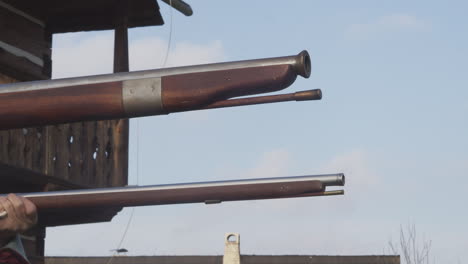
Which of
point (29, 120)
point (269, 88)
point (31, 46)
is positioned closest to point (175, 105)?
point (269, 88)

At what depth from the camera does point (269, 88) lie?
3941 millimetres

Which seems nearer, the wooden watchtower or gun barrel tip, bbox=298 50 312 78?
gun barrel tip, bbox=298 50 312 78

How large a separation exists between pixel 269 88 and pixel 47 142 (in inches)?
363

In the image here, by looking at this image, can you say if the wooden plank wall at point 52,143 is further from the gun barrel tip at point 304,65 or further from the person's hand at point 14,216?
the person's hand at point 14,216

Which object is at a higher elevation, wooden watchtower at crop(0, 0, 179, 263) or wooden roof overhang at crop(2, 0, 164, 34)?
wooden roof overhang at crop(2, 0, 164, 34)

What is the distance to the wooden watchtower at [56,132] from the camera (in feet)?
41.0

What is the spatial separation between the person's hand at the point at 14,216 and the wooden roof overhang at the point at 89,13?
11.0 m

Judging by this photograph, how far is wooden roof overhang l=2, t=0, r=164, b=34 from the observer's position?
1411 centimetres

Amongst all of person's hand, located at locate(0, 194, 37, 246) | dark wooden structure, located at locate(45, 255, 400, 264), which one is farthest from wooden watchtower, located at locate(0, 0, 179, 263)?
dark wooden structure, located at locate(45, 255, 400, 264)

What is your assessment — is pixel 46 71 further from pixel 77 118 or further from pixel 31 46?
pixel 77 118

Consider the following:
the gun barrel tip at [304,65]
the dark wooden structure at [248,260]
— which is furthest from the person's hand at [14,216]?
the dark wooden structure at [248,260]

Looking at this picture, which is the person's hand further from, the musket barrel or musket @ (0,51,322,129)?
the musket barrel

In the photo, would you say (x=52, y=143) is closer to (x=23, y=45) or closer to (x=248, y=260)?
(x=23, y=45)

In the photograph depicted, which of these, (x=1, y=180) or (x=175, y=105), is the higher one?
(x=1, y=180)
